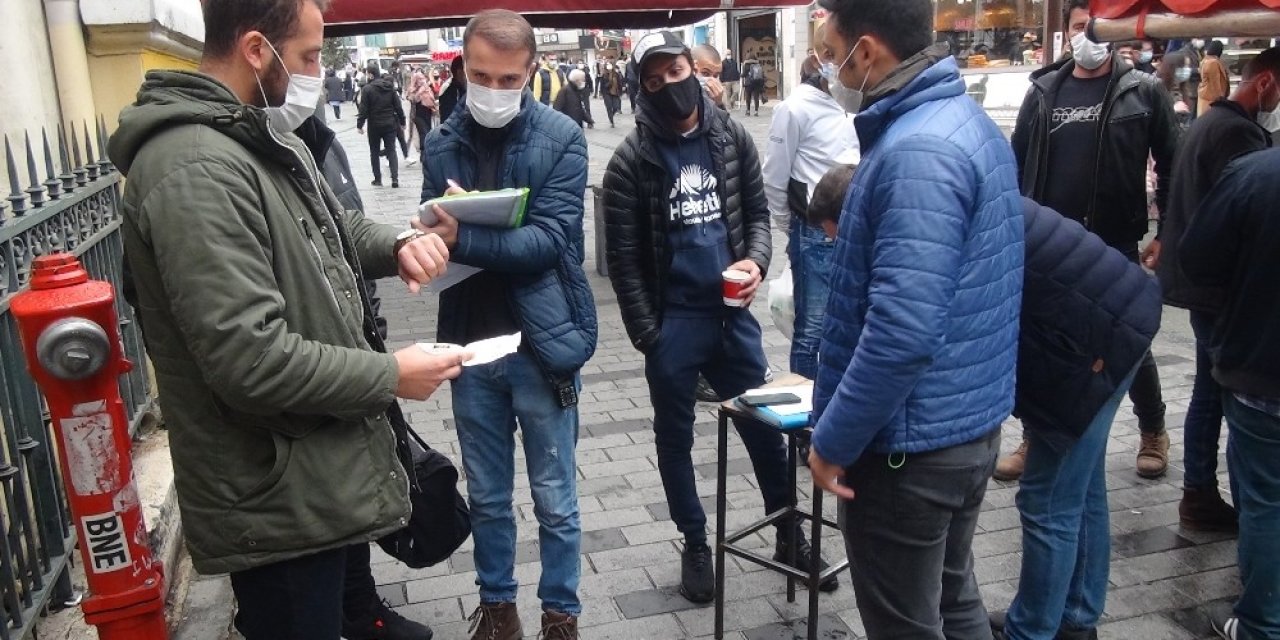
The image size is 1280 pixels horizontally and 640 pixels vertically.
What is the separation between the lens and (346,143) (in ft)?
83.3

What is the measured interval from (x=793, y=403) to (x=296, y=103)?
1.71 m

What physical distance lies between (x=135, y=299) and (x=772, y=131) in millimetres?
3438

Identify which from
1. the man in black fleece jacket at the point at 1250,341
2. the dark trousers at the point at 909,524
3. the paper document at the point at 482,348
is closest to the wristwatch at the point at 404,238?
the paper document at the point at 482,348

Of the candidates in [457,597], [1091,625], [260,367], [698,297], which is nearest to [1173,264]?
[1091,625]

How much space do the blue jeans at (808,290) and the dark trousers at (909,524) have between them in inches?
83.0

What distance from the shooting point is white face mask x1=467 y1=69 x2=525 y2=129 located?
3.11 meters

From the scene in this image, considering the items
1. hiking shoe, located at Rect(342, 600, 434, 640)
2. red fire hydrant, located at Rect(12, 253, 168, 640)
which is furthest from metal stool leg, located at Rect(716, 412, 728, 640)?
red fire hydrant, located at Rect(12, 253, 168, 640)

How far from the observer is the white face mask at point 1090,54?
4.74 meters

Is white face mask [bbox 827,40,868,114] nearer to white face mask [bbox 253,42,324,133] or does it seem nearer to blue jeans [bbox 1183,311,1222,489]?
white face mask [bbox 253,42,324,133]

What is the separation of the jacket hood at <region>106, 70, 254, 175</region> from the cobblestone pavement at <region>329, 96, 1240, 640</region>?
86.6 inches

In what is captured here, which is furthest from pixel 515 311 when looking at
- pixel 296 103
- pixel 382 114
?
pixel 382 114

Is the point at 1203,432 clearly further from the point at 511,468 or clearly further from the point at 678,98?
the point at 511,468

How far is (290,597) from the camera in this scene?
2.10 meters

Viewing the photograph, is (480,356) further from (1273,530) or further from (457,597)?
(1273,530)
